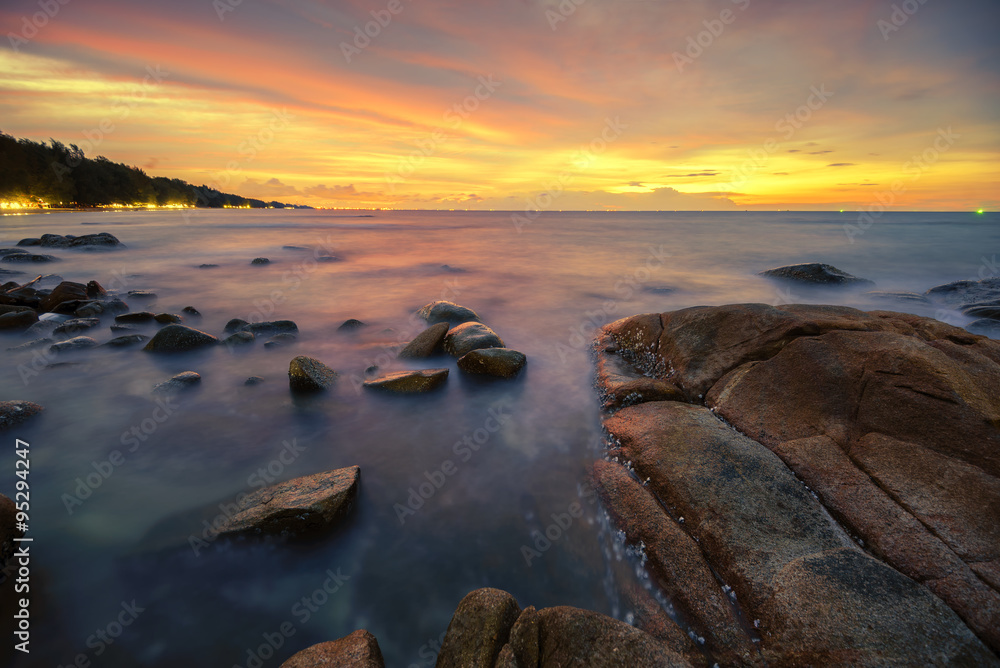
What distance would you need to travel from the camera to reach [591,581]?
3.35 meters

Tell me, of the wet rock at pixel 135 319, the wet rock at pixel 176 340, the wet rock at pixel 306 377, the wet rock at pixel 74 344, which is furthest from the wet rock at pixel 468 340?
the wet rock at pixel 135 319

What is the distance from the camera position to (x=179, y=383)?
6.49 metres

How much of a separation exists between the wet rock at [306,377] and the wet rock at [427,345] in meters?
1.82

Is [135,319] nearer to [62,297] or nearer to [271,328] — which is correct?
[62,297]

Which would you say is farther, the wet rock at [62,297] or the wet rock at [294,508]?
the wet rock at [62,297]

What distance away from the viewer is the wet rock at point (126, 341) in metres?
8.03

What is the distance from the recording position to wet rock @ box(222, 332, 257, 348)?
8383 millimetres

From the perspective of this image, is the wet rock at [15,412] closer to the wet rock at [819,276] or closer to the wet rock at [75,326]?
the wet rock at [75,326]

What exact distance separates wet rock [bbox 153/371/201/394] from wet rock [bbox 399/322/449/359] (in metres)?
3.45

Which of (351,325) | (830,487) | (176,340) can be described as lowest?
(351,325)

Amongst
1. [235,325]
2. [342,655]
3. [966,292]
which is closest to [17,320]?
[235,325]

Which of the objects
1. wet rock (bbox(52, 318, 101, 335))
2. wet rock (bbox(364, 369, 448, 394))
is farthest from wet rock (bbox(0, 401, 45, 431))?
wet rock (bbox(52, 318, 101, 335))

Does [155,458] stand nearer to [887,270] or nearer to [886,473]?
[886,473]

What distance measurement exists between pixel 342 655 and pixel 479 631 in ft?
2.98
